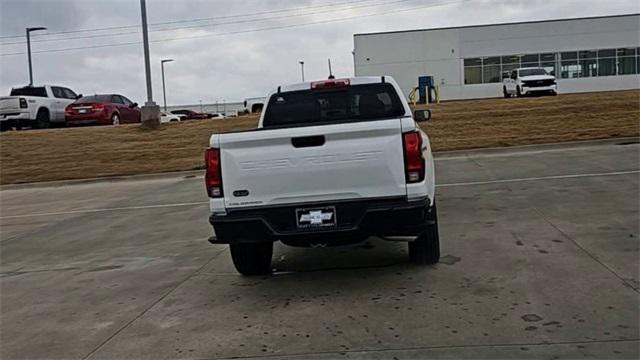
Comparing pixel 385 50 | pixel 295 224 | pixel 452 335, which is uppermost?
pixel 385 50

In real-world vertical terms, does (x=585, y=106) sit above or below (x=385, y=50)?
below

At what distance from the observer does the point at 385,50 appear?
54.9m

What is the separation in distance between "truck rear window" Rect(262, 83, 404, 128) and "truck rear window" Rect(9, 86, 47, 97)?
68.9 feet

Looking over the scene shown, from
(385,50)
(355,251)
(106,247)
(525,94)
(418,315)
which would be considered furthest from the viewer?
(385,50)

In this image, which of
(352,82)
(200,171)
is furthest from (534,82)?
(352,82)

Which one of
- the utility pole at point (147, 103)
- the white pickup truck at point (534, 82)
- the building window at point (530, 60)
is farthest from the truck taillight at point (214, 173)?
the building window at point (530, 60)

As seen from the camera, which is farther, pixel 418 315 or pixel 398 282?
pixel 398 282

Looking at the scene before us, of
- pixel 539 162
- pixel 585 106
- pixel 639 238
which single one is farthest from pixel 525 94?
pixel 639 238

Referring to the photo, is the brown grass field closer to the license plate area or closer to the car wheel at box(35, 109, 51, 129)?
the car wheel at box(35, 109, 51, 129)

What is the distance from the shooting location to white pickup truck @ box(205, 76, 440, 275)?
209 inches

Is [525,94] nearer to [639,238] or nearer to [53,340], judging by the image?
[639,238]

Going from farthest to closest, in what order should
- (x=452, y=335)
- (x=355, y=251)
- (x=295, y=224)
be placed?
(x=355, y=251)
(x=295, y=224)
(x=452, y=335)

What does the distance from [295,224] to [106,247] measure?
442 centimetres

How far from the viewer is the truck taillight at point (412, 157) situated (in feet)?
17.4
